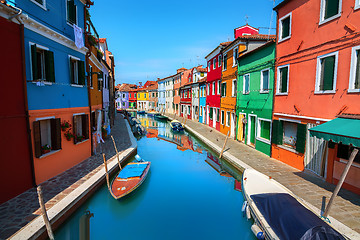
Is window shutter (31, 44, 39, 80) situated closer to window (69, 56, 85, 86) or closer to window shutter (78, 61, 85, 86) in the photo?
window (69, 56, 85, 86)

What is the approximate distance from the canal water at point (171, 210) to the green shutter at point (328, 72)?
21.8ft

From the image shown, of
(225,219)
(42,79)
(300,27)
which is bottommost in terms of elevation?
(225,219)

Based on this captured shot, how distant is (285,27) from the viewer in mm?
12188

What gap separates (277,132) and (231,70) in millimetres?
9775

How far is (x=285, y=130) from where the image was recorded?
12.4 metres

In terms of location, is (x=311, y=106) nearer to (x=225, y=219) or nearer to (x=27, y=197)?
(x=225, y=219)

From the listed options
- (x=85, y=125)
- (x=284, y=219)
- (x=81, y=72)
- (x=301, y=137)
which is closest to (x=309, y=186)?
(x=301, y=137)

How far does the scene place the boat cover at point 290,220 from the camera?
4539mm

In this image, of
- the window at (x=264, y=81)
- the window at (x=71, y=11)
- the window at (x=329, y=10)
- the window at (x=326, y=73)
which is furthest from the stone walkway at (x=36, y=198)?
the window at (x=329, y=10)

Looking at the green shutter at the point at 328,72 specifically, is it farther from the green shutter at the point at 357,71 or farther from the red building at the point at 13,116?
the red building at the point at 13,116

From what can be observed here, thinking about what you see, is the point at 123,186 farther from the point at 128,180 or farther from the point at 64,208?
the point at 64,208

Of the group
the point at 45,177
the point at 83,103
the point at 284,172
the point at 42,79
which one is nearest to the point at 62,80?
the point at 42,79

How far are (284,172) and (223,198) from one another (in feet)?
11.8

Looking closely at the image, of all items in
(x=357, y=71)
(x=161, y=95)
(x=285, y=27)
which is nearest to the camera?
(x=357, y=71)
